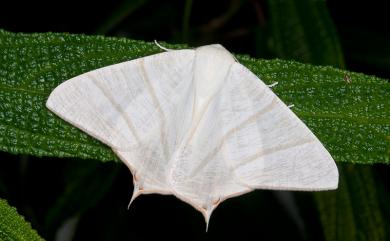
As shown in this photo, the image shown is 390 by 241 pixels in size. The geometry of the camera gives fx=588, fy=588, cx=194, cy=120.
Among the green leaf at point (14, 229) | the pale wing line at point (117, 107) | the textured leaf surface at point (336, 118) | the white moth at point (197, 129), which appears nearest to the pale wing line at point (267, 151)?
the white moth at point (197, 129)

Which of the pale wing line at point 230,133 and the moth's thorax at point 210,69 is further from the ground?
the moth's thorax at point 210,69

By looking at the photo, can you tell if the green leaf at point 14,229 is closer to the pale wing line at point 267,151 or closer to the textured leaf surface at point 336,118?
the pale wing line at point 267,151

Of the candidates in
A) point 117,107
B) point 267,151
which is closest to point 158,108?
point 117,107

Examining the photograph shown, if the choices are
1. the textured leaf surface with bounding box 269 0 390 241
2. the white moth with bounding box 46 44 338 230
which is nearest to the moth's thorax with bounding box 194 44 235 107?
the white moth with bounding box 46 44 338 230

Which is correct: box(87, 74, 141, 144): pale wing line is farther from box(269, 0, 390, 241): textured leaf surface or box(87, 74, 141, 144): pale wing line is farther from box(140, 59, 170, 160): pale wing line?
box(269, 0, 390, 241): textured leaf surface

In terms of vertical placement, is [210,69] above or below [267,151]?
above

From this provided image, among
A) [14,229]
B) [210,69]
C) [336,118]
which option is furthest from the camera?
[210,69]

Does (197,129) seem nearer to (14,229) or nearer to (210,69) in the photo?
(210,69)
